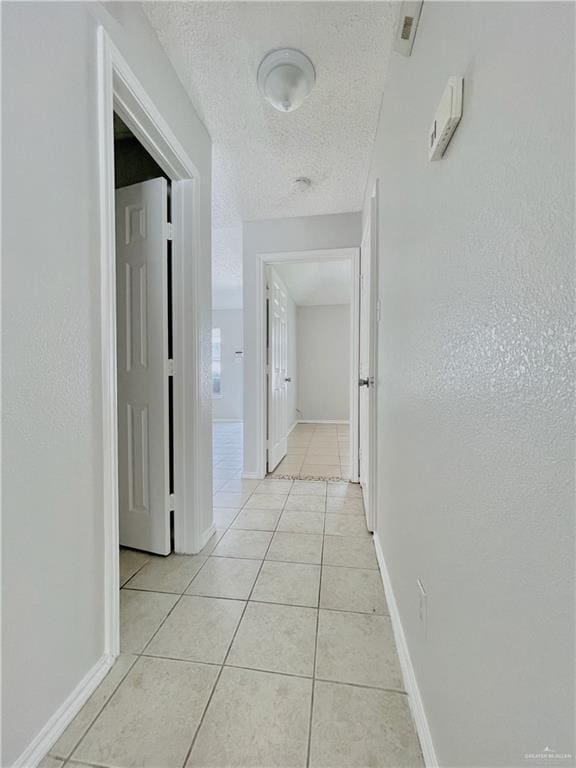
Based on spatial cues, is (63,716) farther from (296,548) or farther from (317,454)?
(317,454)

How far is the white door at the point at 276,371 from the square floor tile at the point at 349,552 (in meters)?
1.43

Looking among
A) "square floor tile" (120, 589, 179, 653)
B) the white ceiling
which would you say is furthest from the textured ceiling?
"square floor tile" (120, 589, 179, 653)

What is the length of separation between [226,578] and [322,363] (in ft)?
18.4

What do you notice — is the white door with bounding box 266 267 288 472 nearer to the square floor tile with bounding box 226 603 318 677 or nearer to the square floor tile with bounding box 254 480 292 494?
the square floor tile with bounding box 254 480 292 494

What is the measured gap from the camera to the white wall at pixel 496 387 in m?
0.40

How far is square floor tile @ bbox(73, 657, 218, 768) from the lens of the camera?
0.86 metres

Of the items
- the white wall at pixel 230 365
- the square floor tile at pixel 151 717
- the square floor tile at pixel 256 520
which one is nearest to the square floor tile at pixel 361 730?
the square floor tile at pixel 151 717

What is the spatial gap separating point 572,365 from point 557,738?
0.44m

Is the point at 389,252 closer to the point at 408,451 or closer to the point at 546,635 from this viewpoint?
the point at 408,451

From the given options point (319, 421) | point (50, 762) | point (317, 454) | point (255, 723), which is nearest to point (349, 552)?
point (255, 723)

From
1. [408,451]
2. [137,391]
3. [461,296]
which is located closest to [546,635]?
[461,296]

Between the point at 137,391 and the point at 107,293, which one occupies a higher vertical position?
the point at 107,293

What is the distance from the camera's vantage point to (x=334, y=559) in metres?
1.78

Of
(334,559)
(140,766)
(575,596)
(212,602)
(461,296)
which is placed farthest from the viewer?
(334,559)
